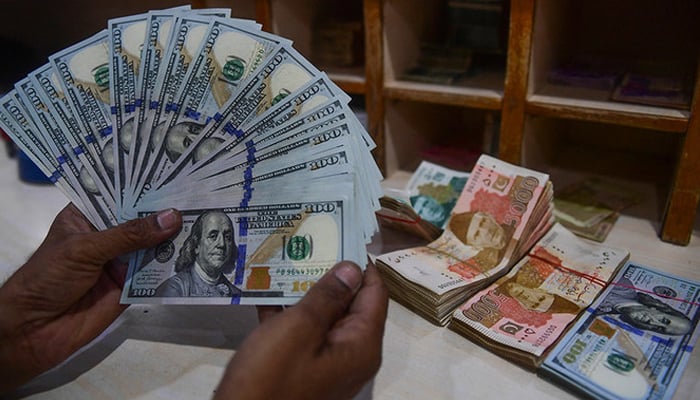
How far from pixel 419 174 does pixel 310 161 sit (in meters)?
0.53

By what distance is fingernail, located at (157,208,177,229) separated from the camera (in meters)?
0.85

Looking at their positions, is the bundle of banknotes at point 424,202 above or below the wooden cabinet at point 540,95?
below

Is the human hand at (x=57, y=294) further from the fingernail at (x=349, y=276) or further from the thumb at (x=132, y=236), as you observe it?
the fingernail at (x=349, y=276)

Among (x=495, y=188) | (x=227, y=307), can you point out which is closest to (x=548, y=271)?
(x=495, y=188)

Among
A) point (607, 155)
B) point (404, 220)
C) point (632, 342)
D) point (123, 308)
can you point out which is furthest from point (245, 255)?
point (607, 155)

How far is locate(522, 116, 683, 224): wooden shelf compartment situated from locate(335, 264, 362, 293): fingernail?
67 cm

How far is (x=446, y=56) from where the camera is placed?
1466 mm

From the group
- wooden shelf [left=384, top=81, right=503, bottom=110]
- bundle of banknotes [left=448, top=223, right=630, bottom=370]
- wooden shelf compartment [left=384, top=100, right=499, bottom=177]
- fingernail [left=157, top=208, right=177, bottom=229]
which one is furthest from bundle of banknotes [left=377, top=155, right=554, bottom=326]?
fingernail [left=157, top=208, right=177, bottom=229]

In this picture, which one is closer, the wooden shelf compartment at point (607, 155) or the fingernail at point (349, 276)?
the fingernail at point (349, 276)

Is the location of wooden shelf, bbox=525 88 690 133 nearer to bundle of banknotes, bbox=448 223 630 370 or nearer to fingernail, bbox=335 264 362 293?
bundle of banknotes, bbox=448 223 630 370

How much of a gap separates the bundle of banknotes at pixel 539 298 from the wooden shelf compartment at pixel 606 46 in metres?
0.27

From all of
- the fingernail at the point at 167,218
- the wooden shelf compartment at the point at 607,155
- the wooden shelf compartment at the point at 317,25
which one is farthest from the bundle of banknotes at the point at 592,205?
the fingernail at the point at 167,218

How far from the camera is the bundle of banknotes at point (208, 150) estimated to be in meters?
0.86

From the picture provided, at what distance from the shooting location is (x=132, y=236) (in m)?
0.83
